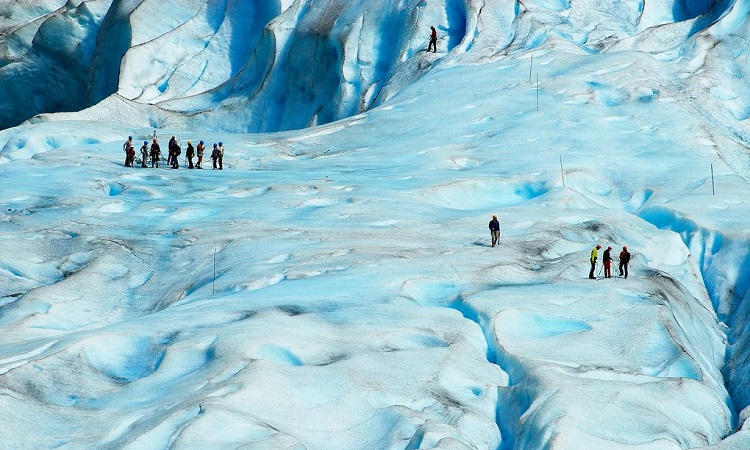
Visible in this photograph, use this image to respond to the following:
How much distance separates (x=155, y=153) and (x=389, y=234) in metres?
12.0

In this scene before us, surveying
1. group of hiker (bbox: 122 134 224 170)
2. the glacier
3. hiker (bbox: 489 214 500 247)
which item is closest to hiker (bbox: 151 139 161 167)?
group of hiker (bbox: 122 134 224 170)

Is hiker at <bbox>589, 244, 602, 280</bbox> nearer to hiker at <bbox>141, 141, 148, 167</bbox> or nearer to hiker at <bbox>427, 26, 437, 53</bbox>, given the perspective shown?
hiker at <bbox>141, 141, 148, 167</bbox>

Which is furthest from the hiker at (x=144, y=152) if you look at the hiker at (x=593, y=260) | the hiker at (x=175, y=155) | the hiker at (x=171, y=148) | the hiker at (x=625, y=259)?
the hiker at (x=625, y=259)

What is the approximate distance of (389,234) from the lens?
2519 centimetres

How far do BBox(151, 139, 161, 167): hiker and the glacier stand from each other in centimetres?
146

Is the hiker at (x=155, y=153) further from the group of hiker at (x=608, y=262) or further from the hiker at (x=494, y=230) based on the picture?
the group of hiker at (x=608, y=262)

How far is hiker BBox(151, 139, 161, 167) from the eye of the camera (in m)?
33.7

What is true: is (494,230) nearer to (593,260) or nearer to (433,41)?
(593,260)

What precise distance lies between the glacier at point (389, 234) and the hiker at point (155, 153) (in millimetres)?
1463

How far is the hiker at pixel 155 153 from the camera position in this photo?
33.7 metres

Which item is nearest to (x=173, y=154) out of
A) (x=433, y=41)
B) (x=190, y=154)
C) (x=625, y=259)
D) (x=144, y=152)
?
(x=190, y=154)

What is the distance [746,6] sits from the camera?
129 ft

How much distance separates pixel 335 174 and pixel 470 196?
4.74m

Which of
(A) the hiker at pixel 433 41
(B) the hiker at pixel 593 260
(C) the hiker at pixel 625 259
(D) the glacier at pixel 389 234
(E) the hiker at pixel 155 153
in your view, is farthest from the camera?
(A) the hiker at pixel 433 41
